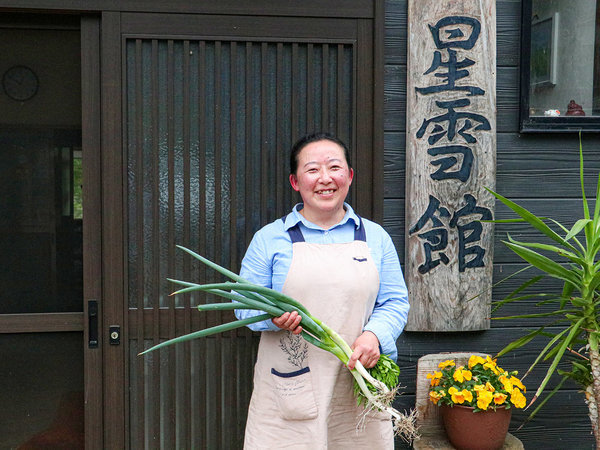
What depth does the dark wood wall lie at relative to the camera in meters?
2.89

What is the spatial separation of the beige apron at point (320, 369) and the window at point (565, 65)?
123cm

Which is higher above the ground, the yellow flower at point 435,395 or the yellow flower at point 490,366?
the yellow flower at point 490,366

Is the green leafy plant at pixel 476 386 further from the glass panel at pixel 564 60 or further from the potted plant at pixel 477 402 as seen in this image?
the glass panel at pixel 564 60

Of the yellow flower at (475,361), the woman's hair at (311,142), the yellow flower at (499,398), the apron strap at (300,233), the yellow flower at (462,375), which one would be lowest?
the yellow flower at (499,398)

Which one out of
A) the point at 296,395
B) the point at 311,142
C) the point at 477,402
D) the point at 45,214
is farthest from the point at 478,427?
the point at 45,214

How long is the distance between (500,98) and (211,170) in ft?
4.27

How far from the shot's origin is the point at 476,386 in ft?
8.46

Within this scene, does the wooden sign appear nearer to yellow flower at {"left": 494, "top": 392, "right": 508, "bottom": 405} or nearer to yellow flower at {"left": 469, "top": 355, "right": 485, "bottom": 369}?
yellow flower at {"left": 469, "top": 355, "right": 485, "bottom": 369}

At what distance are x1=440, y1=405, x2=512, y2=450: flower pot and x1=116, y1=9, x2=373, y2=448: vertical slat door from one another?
0.88m

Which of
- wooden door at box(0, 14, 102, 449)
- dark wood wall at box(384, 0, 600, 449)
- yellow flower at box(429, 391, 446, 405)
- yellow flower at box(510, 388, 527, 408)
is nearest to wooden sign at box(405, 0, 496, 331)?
dark wood wall at box(384, 0, 600, 449)

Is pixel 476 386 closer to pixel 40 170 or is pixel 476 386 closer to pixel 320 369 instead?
pixel 320 369

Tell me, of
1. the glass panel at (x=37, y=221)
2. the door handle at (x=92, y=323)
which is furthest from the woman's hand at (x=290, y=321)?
the glass panel at (x=37, y=221)

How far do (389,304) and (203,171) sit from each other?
1020mm

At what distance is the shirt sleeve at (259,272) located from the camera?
7.41 ft
